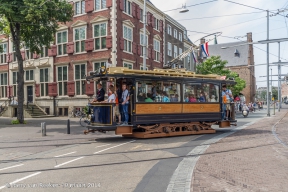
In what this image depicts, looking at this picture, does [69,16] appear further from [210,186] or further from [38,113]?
[210,186]

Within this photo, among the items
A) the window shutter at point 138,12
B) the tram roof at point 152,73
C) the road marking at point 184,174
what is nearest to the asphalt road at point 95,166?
the road marking at point 184,174

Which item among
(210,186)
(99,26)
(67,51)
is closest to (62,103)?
(67,51)

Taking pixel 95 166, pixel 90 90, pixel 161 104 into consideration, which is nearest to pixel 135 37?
pixel 90 90

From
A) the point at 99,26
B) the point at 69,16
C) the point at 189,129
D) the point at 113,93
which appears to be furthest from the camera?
the point at 99,26

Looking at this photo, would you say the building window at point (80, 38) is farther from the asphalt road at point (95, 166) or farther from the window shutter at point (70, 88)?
the asphalt road at point (95, 166)

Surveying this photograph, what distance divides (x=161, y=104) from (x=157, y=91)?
59cm

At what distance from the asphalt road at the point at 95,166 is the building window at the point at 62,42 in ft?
60.4

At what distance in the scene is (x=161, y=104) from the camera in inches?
499

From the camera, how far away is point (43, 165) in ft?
25.1

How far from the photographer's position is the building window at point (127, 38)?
88.0 ft

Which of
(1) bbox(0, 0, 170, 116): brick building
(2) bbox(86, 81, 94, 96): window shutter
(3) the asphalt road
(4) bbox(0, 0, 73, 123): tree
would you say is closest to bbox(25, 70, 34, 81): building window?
(1) bbox(0, 0, 170, 116): brick building

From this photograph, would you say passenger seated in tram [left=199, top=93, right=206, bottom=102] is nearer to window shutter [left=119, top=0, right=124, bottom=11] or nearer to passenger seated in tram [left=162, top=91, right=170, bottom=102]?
passenger seated in tram [left=162, top=91, right=170, bottom=102]

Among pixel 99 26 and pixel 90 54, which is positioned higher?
pixel 99 26

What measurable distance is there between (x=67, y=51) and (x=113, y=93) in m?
17.5
